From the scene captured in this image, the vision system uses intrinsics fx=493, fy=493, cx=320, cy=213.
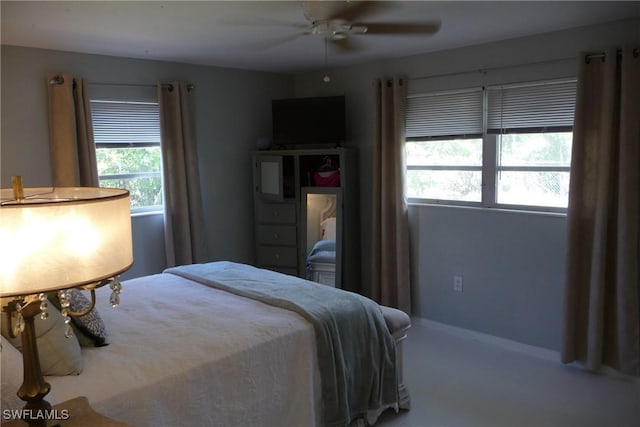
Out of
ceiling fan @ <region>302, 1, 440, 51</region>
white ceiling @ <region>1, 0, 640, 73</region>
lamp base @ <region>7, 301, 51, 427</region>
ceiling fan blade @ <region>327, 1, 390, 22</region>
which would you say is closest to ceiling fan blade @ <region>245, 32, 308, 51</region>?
white ceiling @ <region>1, 0, 640, 73</region>

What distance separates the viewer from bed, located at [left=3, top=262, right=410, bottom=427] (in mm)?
1820

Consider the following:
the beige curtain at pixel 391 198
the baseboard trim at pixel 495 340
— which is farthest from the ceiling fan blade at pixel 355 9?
the baseboard trim at pixel 495 340

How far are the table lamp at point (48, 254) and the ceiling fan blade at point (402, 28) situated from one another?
2.19 meters

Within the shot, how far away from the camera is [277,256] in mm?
4734

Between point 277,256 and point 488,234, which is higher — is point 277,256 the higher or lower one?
the lower one

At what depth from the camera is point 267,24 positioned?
9.71 feet

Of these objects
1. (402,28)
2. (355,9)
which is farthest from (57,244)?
(402,28)

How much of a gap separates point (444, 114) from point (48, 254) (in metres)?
3.42

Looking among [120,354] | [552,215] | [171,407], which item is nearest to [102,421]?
[171,407]

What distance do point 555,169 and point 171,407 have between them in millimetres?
2912

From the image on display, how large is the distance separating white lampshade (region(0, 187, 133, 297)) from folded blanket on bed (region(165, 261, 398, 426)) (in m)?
1.39

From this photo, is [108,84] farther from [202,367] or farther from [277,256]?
[202,367]

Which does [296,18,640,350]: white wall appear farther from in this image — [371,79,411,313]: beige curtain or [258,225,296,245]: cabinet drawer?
[258,225,296,245]: cabinet drawer

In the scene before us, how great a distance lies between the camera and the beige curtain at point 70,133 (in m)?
3.56
